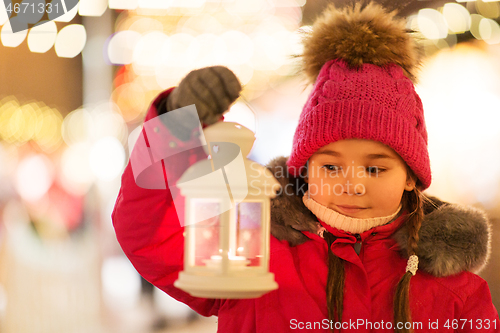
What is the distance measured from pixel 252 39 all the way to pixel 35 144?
193 cm

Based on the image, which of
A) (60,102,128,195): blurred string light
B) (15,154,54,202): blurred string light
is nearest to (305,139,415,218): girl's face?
(15,154,54,202): blurred string light

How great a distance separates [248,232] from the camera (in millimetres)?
897

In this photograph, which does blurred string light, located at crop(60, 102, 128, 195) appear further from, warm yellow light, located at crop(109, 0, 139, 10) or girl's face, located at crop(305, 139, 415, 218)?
girl's face, located at crop(305, 139, 415, 218)

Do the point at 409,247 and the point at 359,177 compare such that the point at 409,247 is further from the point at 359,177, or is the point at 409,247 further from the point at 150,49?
the point at 150,49

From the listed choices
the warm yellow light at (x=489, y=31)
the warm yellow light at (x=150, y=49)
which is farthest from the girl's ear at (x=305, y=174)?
the warm yellow light at (x=489, y=31)

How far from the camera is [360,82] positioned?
1123 mm

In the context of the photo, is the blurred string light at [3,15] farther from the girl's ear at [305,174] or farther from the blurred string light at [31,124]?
the girl's ear at [305,174]

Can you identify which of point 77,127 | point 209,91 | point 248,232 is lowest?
point 77,127

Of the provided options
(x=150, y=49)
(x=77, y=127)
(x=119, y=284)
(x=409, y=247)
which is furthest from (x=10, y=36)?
(x=409, y=247)

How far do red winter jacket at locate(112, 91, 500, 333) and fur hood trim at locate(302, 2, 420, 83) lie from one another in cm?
45

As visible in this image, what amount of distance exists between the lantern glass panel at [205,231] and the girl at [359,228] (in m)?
0.14

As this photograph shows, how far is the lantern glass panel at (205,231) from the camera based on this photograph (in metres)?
0.80

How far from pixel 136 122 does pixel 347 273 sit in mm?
2682

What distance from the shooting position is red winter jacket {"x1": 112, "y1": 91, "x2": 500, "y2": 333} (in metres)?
1.04
